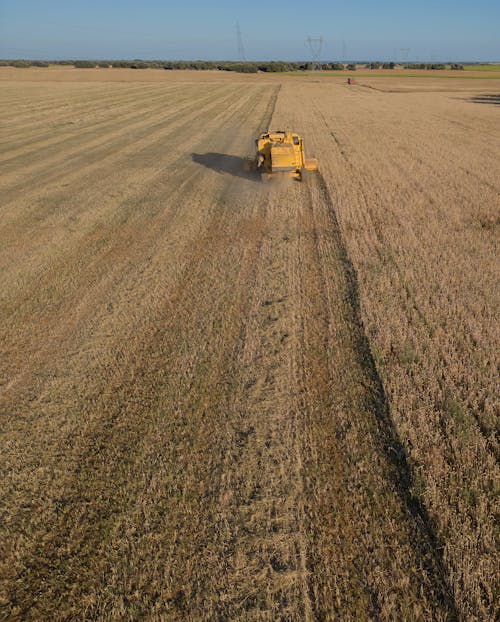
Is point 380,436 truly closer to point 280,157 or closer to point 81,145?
point 280,157

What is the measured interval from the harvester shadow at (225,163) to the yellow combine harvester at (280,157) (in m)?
1.08

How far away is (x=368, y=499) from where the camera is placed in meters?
3.74

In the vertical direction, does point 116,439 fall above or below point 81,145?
above

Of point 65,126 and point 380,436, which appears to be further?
point 65,126

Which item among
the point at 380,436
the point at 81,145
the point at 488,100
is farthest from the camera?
the point at 488,100

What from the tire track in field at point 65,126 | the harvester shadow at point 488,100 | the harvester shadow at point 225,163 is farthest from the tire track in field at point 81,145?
the harvester shadow at point 488,100

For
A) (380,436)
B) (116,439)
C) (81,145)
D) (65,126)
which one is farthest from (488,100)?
(116,439)

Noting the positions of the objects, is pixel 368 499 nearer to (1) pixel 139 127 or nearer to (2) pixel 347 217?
(2) pixel 347 217

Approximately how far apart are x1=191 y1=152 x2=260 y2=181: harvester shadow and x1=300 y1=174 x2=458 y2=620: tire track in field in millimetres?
7404

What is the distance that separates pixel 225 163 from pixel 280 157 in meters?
4.53

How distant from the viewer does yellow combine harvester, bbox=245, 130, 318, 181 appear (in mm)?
12617

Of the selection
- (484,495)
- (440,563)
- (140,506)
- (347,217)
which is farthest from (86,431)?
(347,217)

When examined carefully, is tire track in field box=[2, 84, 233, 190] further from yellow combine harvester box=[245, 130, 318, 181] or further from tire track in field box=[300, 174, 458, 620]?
tire track in field box=[300, 174, 458, 620]

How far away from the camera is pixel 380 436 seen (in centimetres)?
437
